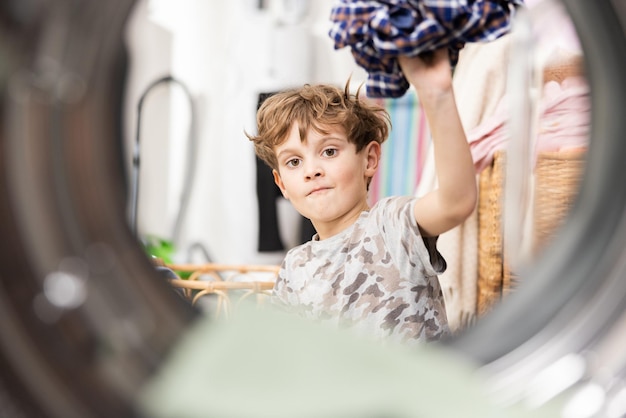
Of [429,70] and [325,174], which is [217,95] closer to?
[325,174]

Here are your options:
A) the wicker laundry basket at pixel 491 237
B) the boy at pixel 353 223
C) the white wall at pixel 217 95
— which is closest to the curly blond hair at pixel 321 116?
the boy at pixel 353 223

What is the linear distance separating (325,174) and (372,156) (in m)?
0.07

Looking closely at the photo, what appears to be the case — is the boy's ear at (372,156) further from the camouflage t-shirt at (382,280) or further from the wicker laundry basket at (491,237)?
the wicker laundry basket at (491,237)

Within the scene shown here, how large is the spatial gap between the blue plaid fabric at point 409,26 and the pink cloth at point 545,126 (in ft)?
1.18

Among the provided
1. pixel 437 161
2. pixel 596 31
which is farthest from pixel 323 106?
pixel 596 31

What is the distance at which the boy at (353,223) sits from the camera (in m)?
0.64

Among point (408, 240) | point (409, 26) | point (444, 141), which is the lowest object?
point (408, 240)

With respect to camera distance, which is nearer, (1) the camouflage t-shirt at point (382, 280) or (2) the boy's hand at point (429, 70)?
(2) the boy's hand at point (429, 70)

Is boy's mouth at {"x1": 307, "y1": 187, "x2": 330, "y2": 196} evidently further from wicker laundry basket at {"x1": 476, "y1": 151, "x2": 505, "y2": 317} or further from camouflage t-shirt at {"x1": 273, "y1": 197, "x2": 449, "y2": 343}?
wicker laundry basket at {"x1": 476, "y1": 151, "x2": 505, "y2": 317}

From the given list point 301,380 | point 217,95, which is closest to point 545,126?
point 217,95

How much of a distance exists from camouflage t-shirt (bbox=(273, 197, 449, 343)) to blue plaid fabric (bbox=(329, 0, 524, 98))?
177mm

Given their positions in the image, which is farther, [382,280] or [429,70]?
[382,280]

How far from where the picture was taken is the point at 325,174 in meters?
0.68

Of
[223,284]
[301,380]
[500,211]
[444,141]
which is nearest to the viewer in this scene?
[301,380]
